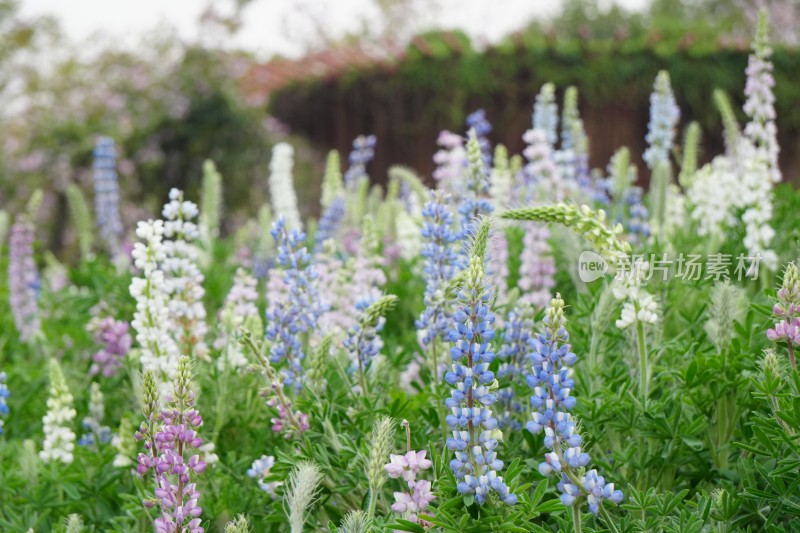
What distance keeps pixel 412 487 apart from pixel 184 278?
119cm

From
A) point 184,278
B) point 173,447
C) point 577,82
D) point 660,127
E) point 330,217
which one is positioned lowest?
point 173,447

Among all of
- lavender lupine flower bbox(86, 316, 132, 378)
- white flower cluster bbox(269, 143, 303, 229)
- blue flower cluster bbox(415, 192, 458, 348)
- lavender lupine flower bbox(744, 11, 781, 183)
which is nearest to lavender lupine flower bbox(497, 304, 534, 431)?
blue flower cluster bbox(415, 192, 458, 348)

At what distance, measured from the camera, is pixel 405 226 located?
4.61 m

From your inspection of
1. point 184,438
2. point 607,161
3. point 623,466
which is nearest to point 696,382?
point 623,466

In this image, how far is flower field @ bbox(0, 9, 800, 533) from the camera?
1658 mm

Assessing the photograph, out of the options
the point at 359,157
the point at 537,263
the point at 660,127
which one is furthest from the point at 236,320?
the point at 660,127

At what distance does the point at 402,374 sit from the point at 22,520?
125 cm

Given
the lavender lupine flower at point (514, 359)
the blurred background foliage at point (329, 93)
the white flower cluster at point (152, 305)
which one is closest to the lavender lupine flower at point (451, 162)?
the lavender lupine flower at point (514, 359)

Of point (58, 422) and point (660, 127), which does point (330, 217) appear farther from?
point (58, 422)

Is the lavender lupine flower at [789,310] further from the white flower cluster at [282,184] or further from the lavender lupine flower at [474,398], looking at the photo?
the white flower cluster at [282,184]

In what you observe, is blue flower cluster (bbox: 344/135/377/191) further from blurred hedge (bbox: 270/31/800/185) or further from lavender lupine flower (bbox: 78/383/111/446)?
blurred hedge (bbox: 270/31/800/185)

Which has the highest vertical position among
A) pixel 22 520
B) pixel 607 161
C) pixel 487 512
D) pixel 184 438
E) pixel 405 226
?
pixel 607 161

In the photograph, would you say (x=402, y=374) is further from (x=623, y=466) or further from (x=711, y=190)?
(x=711, y=190)

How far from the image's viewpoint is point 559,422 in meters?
1.60
